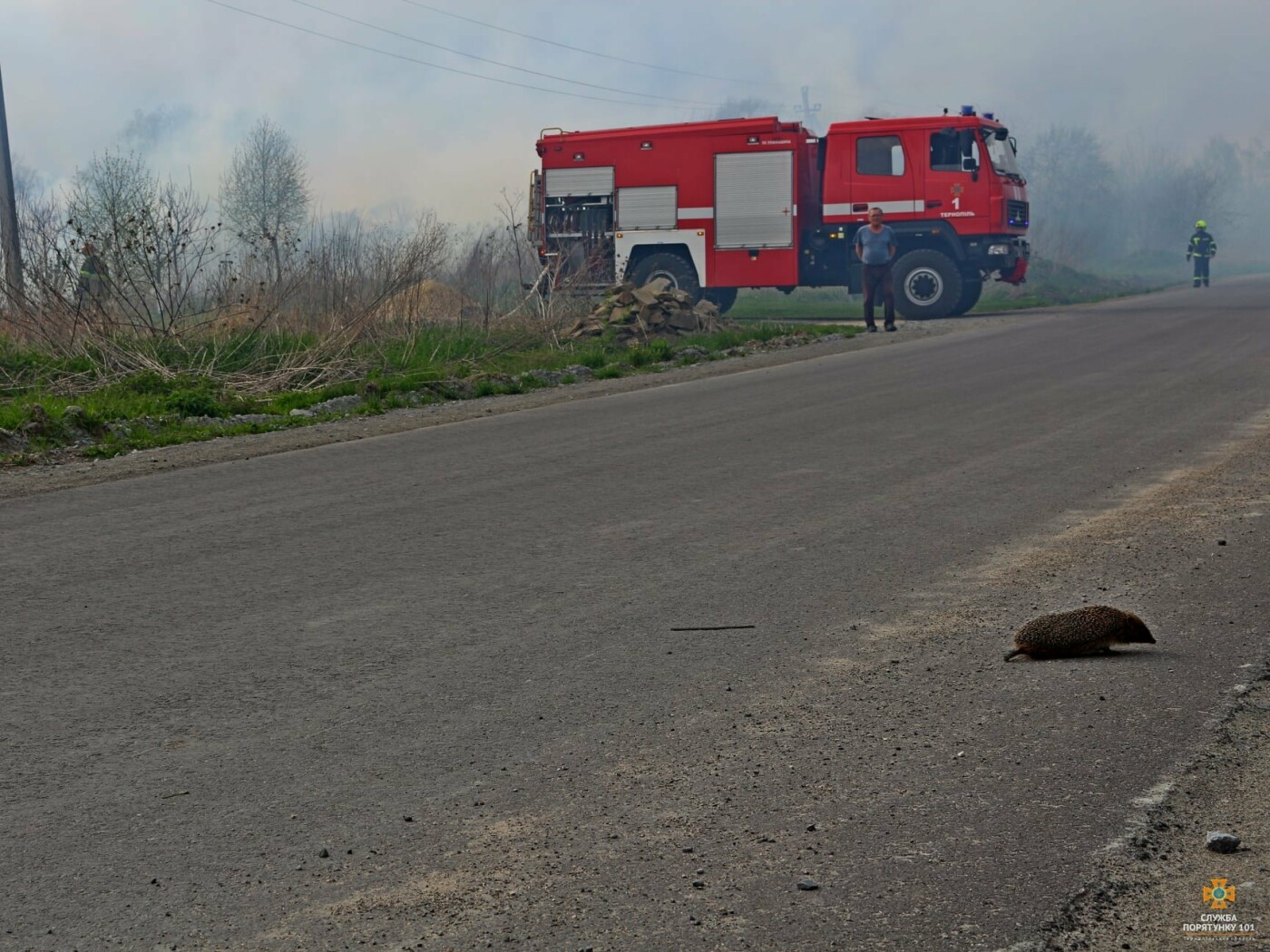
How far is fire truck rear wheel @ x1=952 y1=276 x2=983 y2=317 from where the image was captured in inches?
1076

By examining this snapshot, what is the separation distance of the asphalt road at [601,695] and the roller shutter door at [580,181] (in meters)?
19.9

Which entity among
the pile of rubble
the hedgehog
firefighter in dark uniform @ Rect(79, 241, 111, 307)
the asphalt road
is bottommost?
the asphalt road

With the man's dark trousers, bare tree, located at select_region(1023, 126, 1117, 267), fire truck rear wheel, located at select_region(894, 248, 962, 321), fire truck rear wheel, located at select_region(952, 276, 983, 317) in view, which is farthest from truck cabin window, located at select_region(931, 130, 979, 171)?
bare tree, located at select_region(1023, 126, 1117, 267)

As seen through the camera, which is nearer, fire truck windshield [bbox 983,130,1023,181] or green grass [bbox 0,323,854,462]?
green grass [bbox 0,323,854,462]

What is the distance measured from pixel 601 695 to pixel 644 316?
1794 cm

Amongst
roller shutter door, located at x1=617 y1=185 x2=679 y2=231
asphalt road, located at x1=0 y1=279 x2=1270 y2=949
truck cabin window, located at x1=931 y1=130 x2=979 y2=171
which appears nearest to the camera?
asphalt road, located at x1=0 y1=279 x2=1270 y2=949

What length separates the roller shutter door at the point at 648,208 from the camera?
2822 centimetres

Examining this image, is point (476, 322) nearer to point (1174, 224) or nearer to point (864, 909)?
point (864, 909)

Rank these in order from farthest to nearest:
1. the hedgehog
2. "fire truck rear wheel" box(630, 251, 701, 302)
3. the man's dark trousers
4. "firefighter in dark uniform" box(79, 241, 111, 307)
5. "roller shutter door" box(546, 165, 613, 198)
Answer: "roller shutter door" box(546, 165, 613, 198)
"fire truck rear wheel" box(630, 251, 701, 302)
the man's dark trousers
"firefighter in dark uniform" box(79, 241, 111, 307)
the hedgehog

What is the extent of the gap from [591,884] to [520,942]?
0.31 meters

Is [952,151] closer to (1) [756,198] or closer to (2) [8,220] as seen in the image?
(1) [756,198]

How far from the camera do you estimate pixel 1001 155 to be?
1085 inches

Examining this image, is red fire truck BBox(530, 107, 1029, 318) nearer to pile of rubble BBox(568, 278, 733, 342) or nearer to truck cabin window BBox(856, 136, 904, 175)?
truck cabin window BBox(856, 136, 904, 175)

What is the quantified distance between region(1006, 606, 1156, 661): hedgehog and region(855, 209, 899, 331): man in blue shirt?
63.3ft
